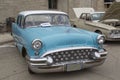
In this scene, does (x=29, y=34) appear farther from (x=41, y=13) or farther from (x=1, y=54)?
(x=1, y=54)

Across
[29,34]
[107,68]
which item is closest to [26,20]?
[29,34]

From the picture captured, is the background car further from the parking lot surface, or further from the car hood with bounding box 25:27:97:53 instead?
the car hood with bounding box 25:27:97:53

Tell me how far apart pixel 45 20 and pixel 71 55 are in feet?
6.42

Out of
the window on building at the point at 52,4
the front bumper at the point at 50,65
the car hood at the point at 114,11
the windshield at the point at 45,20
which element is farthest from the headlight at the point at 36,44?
the window on building at the point at 52,4

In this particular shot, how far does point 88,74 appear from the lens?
569cm

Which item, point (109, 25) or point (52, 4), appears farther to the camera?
point (52, 4)

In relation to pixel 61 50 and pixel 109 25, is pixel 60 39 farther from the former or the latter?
pixel 109 25

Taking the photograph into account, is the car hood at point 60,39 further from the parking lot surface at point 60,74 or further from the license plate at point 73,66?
the parking lot surface at point 60,74

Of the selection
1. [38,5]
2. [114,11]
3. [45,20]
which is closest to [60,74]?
[45,20]

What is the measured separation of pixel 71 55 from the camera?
5.20 m

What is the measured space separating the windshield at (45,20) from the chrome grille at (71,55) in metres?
1.69

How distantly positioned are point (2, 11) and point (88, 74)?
10499 mm

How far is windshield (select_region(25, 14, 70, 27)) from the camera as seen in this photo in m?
6.71

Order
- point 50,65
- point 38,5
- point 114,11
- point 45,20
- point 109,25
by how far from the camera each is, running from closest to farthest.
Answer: point 50,65, point 45,20, point 109,25, point 114,11, point 38,5
